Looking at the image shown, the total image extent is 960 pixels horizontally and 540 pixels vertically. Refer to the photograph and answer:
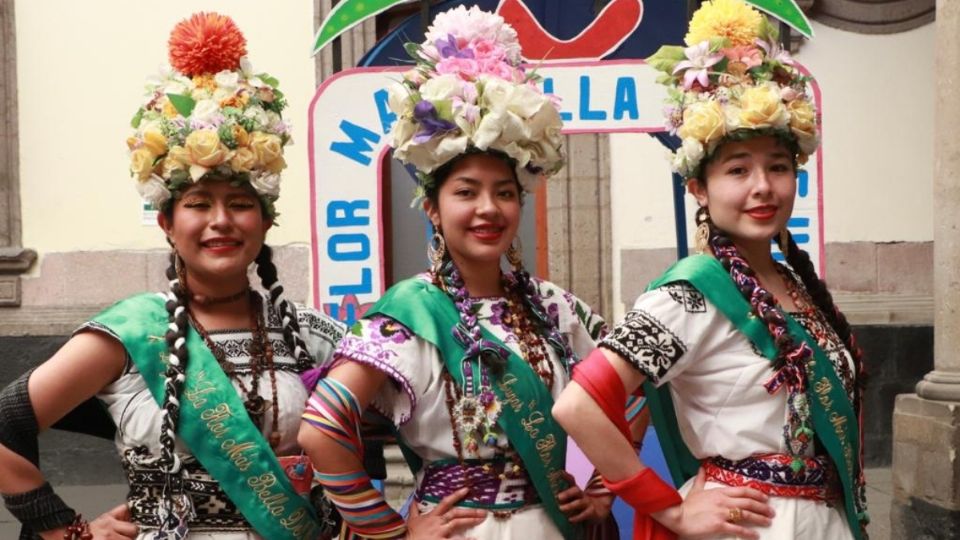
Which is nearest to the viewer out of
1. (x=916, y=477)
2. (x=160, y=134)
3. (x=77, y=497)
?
(x=160, y=134)

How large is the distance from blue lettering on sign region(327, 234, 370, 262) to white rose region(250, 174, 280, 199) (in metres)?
1.45

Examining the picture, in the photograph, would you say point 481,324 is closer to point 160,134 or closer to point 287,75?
point 160,134

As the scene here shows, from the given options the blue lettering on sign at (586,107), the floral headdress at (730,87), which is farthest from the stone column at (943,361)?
the floral headdress at (730,87)

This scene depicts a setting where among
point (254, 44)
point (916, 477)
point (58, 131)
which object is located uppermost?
point (254, 44)

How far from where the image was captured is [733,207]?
232cm

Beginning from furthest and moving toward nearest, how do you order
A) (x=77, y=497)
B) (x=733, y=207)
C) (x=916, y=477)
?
(x=77, y=497) → (x=916, y=477) → (x=733, y=207)

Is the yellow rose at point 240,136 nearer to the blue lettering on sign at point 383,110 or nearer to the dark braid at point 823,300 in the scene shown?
the dark braid at point 823,300

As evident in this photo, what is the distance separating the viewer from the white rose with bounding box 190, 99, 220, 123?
2467 mm

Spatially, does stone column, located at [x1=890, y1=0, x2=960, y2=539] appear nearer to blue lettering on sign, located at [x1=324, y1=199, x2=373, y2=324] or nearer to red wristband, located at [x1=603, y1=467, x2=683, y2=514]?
blue lettering on sign, located at [x1=324, y1=199, x2=373, y2=324]

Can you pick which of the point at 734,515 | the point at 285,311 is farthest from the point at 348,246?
the point at 734,515

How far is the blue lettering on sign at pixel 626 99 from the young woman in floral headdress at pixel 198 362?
5.76ft

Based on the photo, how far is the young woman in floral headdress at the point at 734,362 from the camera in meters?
2.19

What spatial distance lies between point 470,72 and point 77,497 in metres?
4.93

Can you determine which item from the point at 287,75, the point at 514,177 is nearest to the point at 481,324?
the point at 514,177
